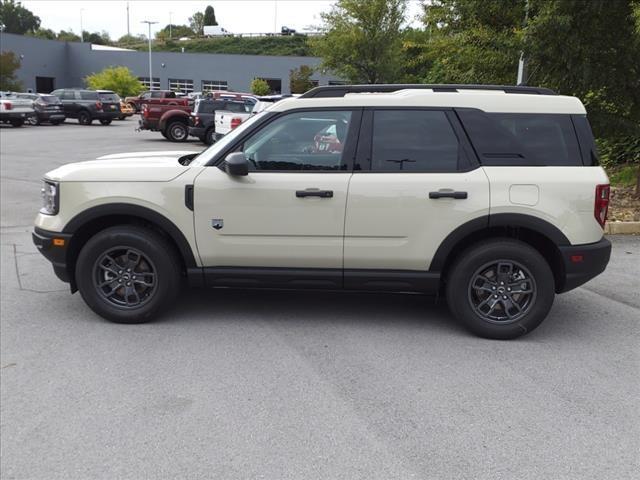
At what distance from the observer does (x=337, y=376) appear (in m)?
Result: 4.12

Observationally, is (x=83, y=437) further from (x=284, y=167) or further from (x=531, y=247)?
(x=531, y=247)

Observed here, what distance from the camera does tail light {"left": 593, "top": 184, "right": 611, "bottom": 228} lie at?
461cm

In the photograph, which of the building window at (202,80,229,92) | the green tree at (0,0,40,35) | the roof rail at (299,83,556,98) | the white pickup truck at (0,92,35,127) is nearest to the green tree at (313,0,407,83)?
the white pickup truck at (0,92,35,127)

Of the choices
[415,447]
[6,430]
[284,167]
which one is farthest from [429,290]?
[6,430]

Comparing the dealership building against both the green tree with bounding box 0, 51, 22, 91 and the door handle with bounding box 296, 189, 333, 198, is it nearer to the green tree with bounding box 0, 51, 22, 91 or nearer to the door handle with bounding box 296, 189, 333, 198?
the green tree with bounding box 0, 51, 22, 91

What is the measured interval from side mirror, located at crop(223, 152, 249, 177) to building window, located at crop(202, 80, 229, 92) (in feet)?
225

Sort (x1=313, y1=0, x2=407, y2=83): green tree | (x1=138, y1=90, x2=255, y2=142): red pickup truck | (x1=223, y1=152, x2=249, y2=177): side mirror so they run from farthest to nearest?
(x1=313, y1=0, x2=407, y2=83): green tree → (x1=138, y1=90, x2=255, y2=142): red pickup truck → (x1=223, y1=152, x2=249, y2=177): side mirror

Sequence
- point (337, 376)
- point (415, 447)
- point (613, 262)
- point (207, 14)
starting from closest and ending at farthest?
1. point (415, 447)
2. point (337, 376)
3. point (613, 262)
4. point (207, 14)

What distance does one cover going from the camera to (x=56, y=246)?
4973mm

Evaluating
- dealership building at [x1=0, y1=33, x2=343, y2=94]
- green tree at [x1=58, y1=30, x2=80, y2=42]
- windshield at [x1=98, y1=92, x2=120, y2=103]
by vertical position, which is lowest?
windshield at [x1=98, y1=92, x2=120, y2=103]

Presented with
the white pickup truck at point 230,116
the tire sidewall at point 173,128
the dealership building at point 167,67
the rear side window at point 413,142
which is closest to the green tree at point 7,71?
the dealership building at point 167,67

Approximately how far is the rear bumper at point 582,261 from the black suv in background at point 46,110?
2999 cm

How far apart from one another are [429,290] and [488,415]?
4.62 feet

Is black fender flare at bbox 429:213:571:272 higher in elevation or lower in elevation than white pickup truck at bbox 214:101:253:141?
lower
